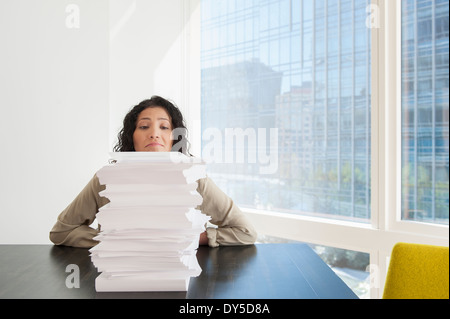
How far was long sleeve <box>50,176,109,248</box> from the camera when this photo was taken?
4.55 feet

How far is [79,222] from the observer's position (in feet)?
5.11

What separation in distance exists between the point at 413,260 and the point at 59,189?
7.64 ft

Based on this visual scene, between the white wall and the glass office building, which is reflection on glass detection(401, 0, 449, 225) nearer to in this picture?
the glass office building

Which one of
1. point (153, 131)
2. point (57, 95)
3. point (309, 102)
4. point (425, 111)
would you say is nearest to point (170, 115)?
point (153, 131)

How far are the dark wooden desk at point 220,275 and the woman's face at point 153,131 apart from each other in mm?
503

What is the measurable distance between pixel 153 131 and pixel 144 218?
38.2 inches

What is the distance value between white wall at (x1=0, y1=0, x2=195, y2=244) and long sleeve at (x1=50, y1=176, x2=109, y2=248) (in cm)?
131

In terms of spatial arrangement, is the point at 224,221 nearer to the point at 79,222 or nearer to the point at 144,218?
the point at 79,222

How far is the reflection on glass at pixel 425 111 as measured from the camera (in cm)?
215

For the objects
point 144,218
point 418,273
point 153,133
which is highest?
point 153,133

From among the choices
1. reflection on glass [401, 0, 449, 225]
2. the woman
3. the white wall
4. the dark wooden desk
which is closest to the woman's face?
the woman

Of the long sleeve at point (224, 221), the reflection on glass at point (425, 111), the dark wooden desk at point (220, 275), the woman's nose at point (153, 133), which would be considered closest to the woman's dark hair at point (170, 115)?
the woman's nose at point (153, 133)

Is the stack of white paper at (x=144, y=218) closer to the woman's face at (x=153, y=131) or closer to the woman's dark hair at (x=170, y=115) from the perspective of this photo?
the woman's face at (x=153, y=131)

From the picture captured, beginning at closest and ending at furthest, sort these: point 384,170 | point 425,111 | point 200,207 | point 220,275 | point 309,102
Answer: point 220,275 < point 200,207 < point 425,111 < point 384,170 < point 309,102
